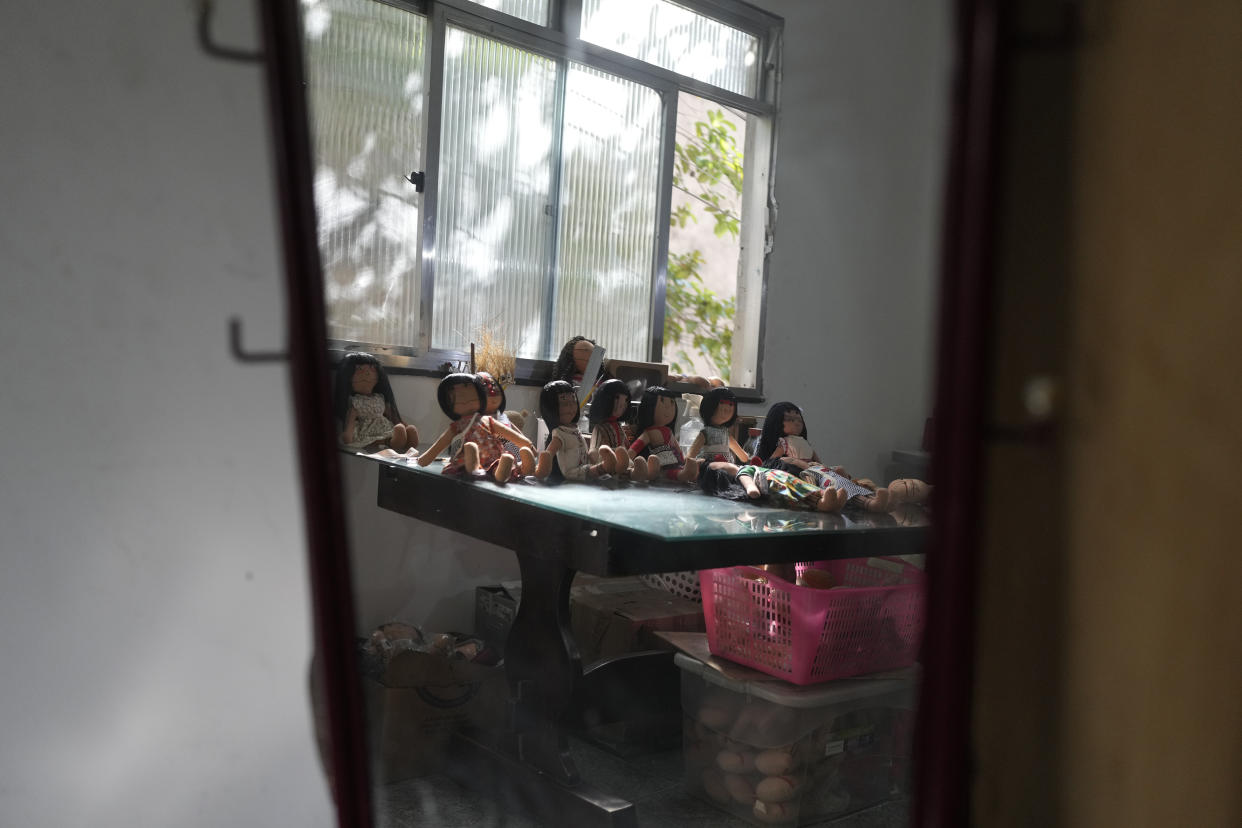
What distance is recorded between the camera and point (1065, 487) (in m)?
0.33

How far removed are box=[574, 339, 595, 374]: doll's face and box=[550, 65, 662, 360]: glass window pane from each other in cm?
12

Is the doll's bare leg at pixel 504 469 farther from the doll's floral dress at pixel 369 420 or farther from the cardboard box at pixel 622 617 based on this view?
the cardboard box at pixel 622 617

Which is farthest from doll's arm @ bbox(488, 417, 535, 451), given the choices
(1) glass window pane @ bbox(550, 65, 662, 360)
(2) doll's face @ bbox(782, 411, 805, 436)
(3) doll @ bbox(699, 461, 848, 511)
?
(1) glass window pane @ bbox(550, 65, 662, 360)

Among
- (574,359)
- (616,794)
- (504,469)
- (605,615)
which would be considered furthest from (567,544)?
(574,359)

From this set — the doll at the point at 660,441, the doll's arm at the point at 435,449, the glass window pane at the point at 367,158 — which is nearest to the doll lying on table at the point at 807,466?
the doll at the point at 660,441

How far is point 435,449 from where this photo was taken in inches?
44.6

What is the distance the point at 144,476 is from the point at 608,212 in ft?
4.45

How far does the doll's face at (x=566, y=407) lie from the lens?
3.87 feet

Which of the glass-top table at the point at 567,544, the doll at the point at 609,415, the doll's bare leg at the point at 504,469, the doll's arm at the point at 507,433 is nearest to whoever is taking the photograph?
the glass-top table at the point at 567,544

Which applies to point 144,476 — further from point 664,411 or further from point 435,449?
point 664,411

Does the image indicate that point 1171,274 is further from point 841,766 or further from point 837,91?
point 841,766

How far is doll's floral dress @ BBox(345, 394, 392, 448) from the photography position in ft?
3.50

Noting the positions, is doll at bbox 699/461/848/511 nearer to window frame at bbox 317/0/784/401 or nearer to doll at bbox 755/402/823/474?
doll at bbox 755/402/823/474

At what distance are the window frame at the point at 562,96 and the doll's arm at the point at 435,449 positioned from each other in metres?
0.16
